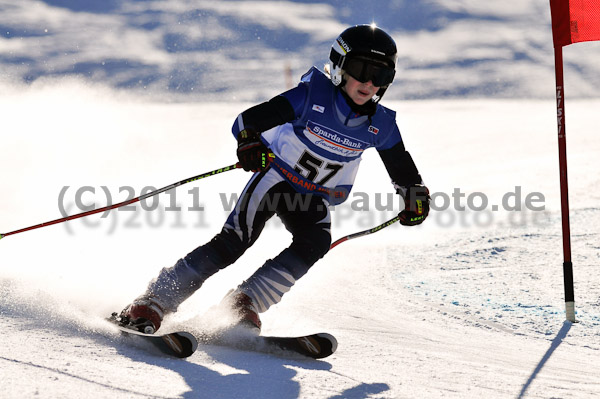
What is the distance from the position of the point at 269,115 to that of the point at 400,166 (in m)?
0.88

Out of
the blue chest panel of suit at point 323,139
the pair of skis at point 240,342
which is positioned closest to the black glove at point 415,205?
the blue chest panel of suit at point 323,139

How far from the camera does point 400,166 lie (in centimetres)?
Answer: 414

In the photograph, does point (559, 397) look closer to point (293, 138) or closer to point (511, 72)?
point (293, 138)

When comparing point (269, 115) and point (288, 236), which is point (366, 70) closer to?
point (269, 115)

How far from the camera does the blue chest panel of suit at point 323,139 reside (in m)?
3.91

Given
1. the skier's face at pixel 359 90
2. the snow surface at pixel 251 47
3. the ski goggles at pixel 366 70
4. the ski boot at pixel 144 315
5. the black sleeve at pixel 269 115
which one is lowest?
the ski boot at pixel 144 315

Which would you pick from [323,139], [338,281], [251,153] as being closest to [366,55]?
[323,139]

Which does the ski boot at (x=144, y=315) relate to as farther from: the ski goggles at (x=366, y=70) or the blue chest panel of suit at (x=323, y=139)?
the ski goggles at (x=366, y=70)

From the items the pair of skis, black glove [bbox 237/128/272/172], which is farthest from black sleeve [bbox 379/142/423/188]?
the pair of skis

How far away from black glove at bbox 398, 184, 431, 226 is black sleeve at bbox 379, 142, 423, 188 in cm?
5

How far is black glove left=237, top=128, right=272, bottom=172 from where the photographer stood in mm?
3658

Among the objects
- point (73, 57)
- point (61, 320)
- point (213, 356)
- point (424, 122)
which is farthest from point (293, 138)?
point (73, 57)

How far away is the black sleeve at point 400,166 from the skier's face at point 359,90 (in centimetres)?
40

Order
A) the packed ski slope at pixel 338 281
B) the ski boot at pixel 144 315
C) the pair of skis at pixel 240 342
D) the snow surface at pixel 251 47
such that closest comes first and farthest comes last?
the packed ski slope at pixel 338 281 → the pair of skis at pixel 240 342 → the ski boot at pixel 144 315 → the snow surface at pixel 251 47
